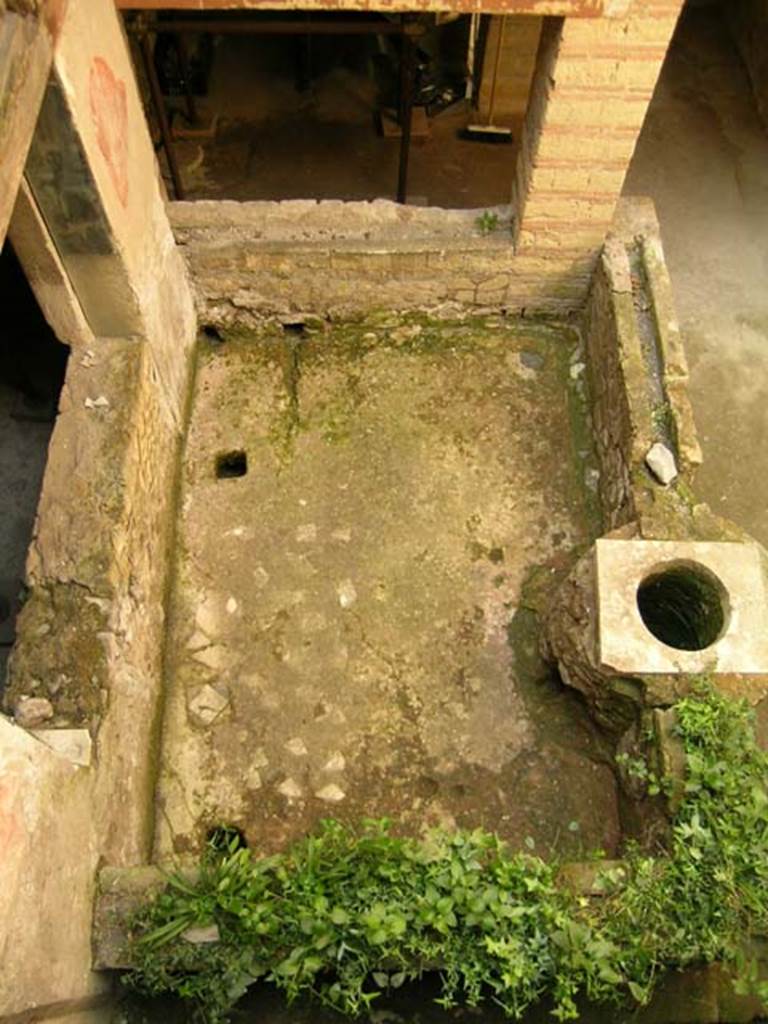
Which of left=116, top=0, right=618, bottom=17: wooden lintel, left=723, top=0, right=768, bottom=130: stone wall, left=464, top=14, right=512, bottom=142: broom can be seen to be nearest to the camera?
left=116, top=0, right=618, bottom=17: wooden lintel

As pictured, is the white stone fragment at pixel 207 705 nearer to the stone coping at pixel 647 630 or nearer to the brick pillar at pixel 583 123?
the stone coping at pixel 647 630

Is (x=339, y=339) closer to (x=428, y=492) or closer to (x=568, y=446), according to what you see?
(x=428, y=492)

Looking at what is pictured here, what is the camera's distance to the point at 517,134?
610 centimetres

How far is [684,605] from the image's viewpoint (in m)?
3.80

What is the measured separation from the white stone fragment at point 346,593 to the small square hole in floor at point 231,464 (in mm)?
797

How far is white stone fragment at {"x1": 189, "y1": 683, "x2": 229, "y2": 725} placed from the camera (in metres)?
3.81

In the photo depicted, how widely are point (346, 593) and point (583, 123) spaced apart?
91.3 inches

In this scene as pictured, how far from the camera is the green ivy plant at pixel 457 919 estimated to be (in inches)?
110

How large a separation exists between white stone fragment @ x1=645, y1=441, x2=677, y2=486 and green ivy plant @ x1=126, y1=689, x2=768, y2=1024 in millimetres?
1324

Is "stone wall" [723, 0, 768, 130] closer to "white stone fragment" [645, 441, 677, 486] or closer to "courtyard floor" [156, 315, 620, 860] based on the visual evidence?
"courtyard floor" [156, 315, 620, 860]

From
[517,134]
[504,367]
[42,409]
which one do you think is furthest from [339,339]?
[517,134]

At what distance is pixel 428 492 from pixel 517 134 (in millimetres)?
3174

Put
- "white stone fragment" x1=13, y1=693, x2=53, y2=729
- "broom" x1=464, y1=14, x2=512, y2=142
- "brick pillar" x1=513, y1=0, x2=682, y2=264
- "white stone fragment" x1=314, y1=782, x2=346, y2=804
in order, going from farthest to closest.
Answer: "broom" x1=464, y1=14, x2=512, y2=142, "white stone fragment" x1=314, y1=782, x2=346, y2=804, "brick pillar" x1=513, y1=0, x2=682, y2=264, "white stone fragment" x1=13, y1=693, x2=53, y2=729

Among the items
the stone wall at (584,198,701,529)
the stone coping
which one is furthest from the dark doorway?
the stone coping
